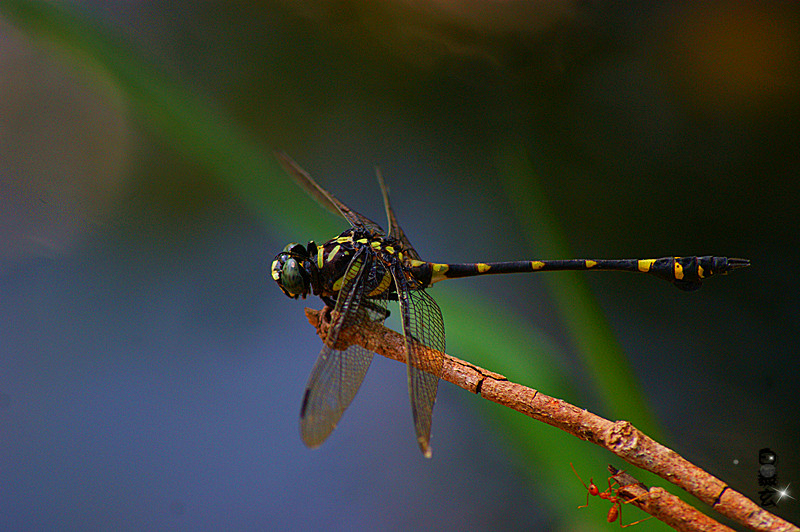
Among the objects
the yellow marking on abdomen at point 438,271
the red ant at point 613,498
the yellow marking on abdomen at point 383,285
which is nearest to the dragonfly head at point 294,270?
the yellow marking on abdomen at point 383,285

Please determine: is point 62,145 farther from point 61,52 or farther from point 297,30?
point 297,30

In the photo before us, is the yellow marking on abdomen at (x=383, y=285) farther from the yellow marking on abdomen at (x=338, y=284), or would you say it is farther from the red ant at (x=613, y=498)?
the red ant at (x=613, y=498)

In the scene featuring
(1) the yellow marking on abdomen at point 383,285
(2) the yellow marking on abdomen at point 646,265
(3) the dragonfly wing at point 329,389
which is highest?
(2) the yellow marking on abdomen at point 646,265

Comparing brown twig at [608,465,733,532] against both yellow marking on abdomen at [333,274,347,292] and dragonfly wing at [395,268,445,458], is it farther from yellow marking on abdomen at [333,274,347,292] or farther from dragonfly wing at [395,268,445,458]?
yellow marking on abdomen at [333,274,347,292]

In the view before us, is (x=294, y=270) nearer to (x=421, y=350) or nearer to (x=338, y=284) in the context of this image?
(x=338, y=284)

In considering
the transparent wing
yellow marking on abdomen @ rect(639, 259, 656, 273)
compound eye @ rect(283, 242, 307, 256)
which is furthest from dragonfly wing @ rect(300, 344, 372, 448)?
yellow marking on abdomen @ rect(639, 259, 656, 273)

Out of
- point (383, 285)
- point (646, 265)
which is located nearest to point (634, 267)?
point (646, 265)

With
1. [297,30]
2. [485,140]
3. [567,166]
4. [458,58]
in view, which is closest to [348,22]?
[297,30]
